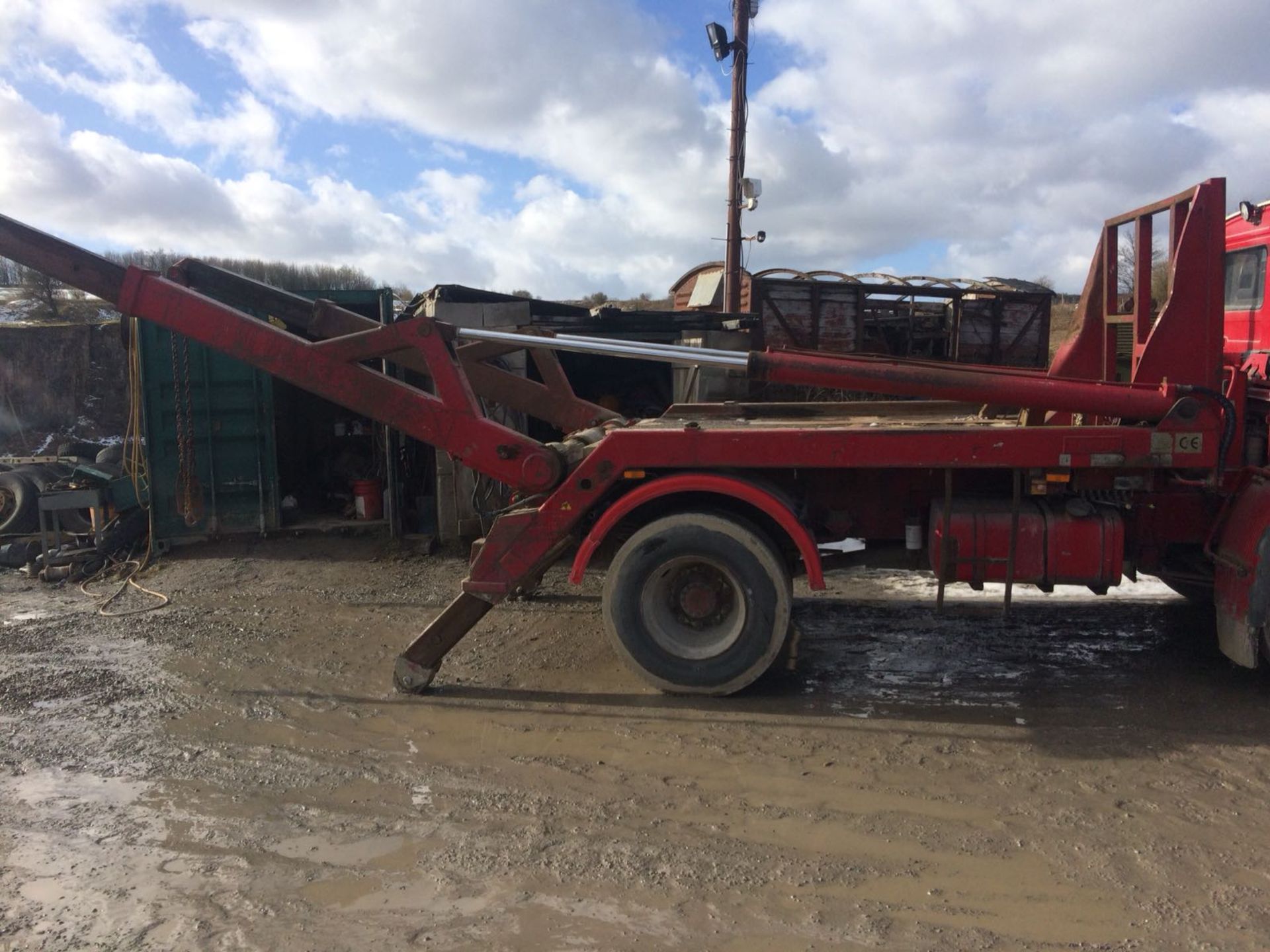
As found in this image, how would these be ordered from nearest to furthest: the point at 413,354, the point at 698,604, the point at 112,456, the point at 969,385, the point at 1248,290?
the point at 969,385 → the point at 698,604 → the point at 413,354 → the point at 1248,290 → the point at 112,456

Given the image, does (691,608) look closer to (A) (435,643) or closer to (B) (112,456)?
(A) (435,643)

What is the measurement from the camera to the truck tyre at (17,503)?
9852mm

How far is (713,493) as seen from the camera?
16.8 feet

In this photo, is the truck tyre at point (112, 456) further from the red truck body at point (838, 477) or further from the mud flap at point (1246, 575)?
the mud flap at point (1246, 575)

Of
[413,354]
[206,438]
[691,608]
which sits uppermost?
[413,354]

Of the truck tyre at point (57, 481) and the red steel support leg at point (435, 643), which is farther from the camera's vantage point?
the truck tyre at point (57, 481)

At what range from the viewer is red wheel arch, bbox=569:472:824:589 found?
4.85 meters

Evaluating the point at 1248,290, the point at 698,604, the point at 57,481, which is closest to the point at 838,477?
the point at 698,604

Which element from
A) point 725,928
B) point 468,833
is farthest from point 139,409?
point 725,928

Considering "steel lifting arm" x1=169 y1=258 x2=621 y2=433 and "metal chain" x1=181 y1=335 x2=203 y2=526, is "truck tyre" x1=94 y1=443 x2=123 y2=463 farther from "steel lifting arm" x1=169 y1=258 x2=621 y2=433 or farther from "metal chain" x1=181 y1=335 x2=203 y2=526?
"steel lifting arm" x1=169 y1=258 x2=621 y2=433

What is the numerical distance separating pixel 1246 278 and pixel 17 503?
11.8 meters

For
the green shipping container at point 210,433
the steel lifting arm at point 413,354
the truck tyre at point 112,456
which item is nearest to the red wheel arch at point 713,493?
the steel lifting arm at point 413,354

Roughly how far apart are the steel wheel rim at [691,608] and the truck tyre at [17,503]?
8296mm

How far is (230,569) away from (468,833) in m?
5.99
